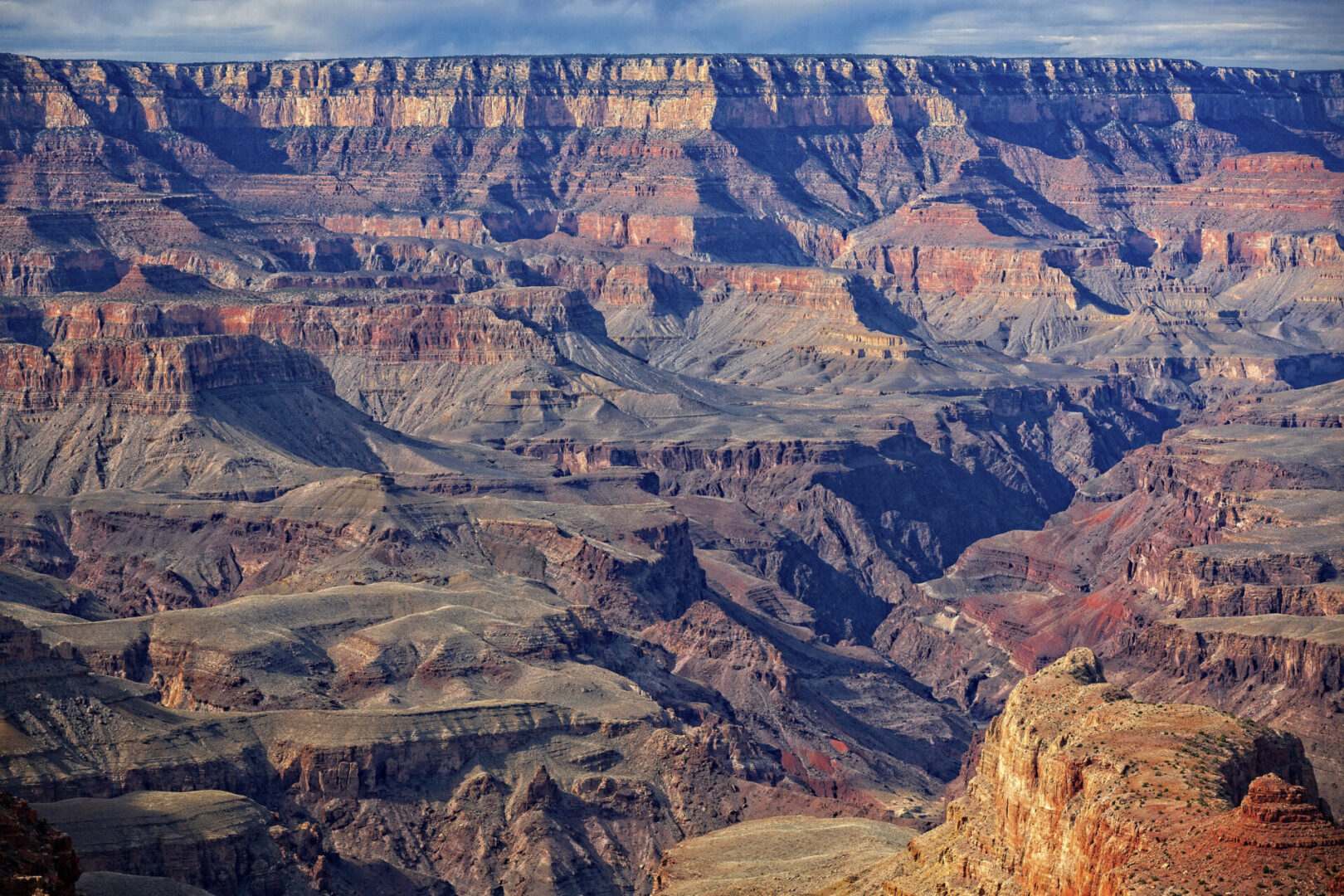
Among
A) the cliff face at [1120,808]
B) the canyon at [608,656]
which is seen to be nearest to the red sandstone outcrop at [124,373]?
the canyon at [608,656]

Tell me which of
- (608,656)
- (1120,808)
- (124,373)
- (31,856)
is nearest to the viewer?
(1120,808)

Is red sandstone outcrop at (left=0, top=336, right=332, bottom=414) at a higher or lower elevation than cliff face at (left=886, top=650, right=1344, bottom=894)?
higher

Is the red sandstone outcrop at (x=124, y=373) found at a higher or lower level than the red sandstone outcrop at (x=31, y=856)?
higher

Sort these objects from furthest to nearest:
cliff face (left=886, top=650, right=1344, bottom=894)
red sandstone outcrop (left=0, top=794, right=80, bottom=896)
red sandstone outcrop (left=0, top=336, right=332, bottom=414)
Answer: red sandstone outcrop (left=0, top=336, right=332, bottom=414), red sandstone outcrop (left=0, top=794, right=80, bottom=896), cliff face (left=886, top=650, right=1344, bottom=894)

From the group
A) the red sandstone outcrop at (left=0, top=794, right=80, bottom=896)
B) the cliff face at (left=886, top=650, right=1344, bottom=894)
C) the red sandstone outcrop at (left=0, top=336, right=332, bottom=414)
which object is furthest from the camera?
the red sandstone outcrop at (left=0, top=336, right=332, bottom=414)

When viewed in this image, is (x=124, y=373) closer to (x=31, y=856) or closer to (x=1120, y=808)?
(x=31, y=856)

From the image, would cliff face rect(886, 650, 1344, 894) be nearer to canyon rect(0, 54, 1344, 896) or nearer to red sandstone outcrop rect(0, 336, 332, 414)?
canyon rect(0, 54, 1344, 896)

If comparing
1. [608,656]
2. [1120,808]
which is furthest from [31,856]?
[608,656]

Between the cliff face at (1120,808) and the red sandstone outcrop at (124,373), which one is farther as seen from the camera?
the red sandstone outcrop at (124,373)

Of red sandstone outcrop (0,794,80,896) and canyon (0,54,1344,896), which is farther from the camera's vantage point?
canyon (0,54,1344,896)

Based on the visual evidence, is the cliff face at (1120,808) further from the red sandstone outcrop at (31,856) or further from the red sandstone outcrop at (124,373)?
the red sandstone outcrop at (124,373)

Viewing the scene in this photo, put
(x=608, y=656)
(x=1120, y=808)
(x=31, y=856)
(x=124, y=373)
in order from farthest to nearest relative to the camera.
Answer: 1. (x=124, y=373)
2. (x=608, y=656)
3. (x=31, y=856)
4. (x=1120, y=808)

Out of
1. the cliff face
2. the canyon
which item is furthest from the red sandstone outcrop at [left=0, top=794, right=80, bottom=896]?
the cliff face
